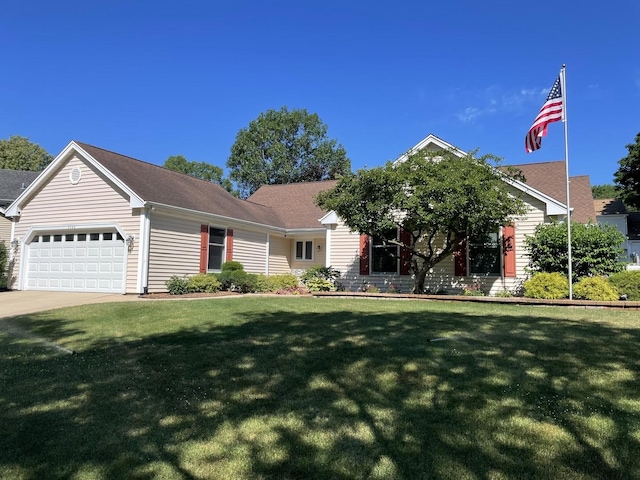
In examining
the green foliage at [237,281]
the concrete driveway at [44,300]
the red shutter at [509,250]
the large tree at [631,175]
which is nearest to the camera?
the concrete driveway at [44,300]

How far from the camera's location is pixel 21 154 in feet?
139

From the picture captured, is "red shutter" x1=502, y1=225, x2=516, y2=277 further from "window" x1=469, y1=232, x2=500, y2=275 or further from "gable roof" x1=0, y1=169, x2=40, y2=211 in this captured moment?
"gable roof" x1=0, y1=169, x2=40, y2=211

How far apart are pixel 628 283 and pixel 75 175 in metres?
18.1

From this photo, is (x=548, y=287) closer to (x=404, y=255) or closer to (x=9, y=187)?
(x=404, y=255)

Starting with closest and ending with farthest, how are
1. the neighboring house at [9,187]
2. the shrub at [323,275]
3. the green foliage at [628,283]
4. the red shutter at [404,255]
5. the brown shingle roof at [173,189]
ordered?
the green foliage at [628,283]
the brown shingle roof at [173,189]
the red shutter at [404,255]
the shrub at [323,275]
the neighboring house at [9,187]

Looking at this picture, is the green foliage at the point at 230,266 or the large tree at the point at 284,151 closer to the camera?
the green foliage at the point at 230,266

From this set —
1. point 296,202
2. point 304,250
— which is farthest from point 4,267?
point 296,202

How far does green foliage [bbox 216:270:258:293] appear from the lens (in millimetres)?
15844

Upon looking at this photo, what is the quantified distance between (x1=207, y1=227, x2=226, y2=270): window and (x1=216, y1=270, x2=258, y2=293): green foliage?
3.57 ft

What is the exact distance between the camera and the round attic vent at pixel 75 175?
52.4 ft

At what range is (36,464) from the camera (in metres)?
2.90

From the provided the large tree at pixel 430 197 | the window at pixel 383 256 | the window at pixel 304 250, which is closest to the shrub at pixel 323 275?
the window at pixel 383 256

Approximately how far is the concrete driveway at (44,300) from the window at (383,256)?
832cm

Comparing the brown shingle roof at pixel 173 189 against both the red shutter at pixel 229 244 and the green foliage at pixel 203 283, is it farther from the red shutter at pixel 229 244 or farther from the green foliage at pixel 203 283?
the green foliage at pixel 203 283
